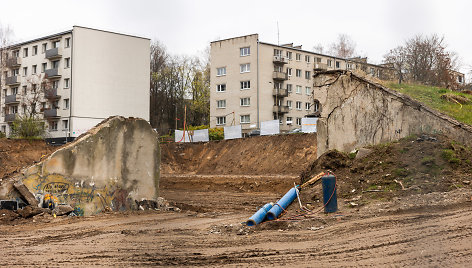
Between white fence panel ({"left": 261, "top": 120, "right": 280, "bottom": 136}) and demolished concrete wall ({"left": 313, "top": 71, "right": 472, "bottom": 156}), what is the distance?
1994 cm

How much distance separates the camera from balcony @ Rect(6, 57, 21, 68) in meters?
47.7

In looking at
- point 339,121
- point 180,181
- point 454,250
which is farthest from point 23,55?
point 454,250

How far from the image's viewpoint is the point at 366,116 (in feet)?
50.2

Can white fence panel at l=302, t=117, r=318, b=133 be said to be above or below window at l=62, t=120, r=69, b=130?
above

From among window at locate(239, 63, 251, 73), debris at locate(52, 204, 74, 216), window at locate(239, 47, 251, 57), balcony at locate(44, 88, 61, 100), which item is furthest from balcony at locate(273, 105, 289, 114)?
debris at locate(52, 204, 74, 216)

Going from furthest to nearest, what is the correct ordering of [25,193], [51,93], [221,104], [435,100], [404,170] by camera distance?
[221,104]
[51,93]
[435,100]
[25,193]
[404,170]

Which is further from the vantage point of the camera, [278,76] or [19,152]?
[278,76]

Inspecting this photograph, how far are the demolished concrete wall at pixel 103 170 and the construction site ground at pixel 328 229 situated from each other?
747 mm

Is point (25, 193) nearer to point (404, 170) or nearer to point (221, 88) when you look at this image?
point (404, 170)

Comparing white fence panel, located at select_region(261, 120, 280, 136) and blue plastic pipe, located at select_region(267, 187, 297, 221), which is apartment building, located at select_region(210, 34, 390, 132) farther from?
blue plastic pipe, located at select_region(267, 187, 297, 221)

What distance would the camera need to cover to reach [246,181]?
2852 cm

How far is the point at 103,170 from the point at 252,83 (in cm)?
4654

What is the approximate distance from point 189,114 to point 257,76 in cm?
1341

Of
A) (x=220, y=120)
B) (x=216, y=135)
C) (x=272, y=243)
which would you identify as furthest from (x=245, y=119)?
(x=272, y=243)
